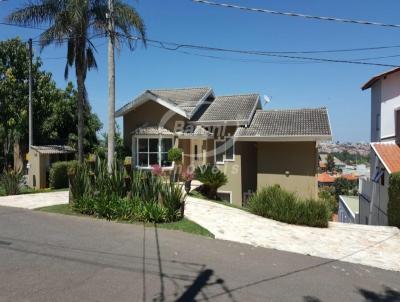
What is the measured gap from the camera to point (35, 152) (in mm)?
20016

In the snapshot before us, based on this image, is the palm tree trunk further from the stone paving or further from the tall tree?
the stone paving

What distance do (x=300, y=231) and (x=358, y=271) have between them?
3.81m

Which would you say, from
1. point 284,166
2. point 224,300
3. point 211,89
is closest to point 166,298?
point 224,300

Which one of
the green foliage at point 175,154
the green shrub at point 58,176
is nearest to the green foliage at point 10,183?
the green shrub at point 58,176

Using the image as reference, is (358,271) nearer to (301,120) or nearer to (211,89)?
(301,120)

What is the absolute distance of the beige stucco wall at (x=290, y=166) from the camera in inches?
776

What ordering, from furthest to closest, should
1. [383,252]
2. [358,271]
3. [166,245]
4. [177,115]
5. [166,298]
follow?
[177,115] < [383,252] < [166,245] < [358,271] < [166,298]

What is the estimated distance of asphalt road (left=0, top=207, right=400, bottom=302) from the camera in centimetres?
568

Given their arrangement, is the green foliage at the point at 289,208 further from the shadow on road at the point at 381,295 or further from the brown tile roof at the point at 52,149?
the brown tile roof at the point at 52,149

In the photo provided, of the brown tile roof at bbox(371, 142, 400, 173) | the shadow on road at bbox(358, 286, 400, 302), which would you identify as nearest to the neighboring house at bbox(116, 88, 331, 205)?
the brown tile roof at bbox(371, 142, 400, 173)

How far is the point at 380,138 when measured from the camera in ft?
74.3

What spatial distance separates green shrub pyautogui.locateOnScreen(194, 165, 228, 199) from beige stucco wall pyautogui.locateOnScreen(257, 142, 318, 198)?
362cm

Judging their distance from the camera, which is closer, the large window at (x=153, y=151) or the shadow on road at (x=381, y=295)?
the shadow on road at (x=381, y=295)

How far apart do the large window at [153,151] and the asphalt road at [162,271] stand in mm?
12300
